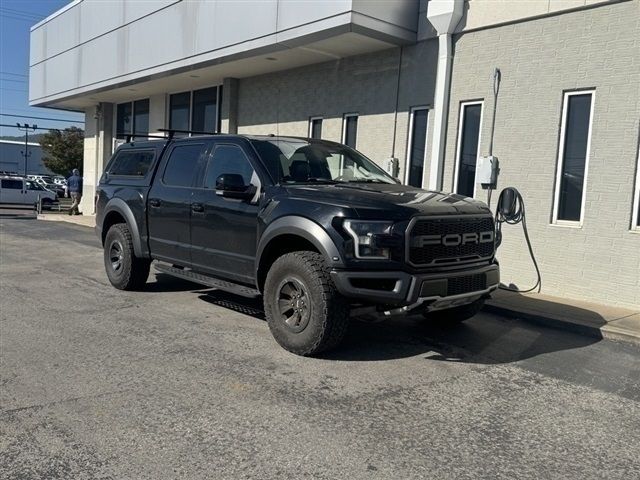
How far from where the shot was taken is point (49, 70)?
2175 centimetres

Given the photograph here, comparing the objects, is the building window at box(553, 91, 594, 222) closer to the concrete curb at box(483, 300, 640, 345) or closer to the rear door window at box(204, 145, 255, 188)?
the concrete curb at box(483, 300, 640, 345)

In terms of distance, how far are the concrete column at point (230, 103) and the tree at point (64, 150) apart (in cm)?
4723

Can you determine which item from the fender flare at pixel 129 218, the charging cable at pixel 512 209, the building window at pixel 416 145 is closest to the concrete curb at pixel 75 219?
the fender flare at pixel 129 218

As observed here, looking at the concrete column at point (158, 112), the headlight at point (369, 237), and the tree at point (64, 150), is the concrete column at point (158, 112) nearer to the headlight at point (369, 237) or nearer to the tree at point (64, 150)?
the headlight at point (369, 237)

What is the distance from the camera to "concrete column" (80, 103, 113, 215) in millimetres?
22609

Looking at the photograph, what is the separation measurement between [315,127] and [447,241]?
843 centimetres

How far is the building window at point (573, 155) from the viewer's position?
28.1 ft

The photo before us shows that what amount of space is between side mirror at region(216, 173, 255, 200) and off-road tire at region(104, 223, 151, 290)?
8.12 ft

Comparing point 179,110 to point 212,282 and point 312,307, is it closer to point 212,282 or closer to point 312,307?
point 212,282

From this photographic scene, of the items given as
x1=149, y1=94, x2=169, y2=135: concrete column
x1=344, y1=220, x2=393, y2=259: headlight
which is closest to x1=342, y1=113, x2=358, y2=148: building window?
x1=344, y1=220, x2=393, y2=259: headlight

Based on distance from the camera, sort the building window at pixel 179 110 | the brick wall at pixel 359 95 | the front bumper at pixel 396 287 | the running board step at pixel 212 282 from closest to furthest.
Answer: the front bumper at pixel 396 287
the running board step at pixel 212 282
the brick wall at pixel 359 95
the building window at pixel 179 110

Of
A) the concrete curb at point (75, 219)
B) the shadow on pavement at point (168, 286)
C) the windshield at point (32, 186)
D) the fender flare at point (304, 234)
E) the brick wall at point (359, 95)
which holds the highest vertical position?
the brick wall at point (359, 95)

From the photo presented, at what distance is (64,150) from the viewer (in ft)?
191

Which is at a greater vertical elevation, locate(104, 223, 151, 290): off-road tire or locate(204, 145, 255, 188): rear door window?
locate(204, 145, 255, 188): rear door window
